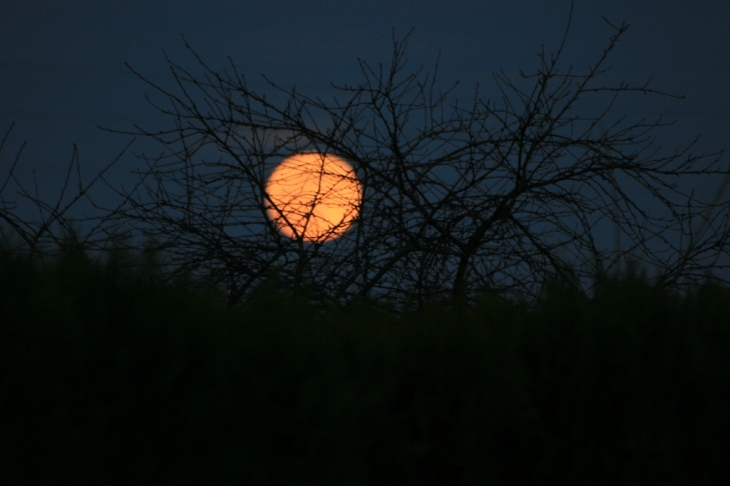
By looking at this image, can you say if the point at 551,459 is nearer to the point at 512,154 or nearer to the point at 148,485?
the point at 148,485

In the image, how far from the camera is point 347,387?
8.26ft

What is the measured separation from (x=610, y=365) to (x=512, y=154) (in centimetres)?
342

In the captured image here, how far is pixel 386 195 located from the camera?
19.2 feet

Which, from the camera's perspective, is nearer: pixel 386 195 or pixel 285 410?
pixel 285 410

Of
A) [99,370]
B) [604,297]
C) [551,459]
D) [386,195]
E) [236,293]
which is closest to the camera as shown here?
[99,370]

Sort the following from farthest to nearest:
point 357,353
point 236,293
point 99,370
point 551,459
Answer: point 236,293
point 551,459
point 357,353
point 99,370

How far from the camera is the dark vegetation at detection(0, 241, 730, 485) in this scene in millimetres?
2316

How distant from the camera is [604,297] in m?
3.11

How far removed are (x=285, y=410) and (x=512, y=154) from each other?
411 cm

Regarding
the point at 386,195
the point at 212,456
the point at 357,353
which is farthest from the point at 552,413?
the point at 386,195

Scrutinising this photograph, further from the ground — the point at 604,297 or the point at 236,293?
the point at 236,293

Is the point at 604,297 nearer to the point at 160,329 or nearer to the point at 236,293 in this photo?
the point at 160,329

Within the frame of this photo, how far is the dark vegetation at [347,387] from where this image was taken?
2.32m

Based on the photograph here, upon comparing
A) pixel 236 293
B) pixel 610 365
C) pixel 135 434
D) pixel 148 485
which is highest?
pixel 236 293
